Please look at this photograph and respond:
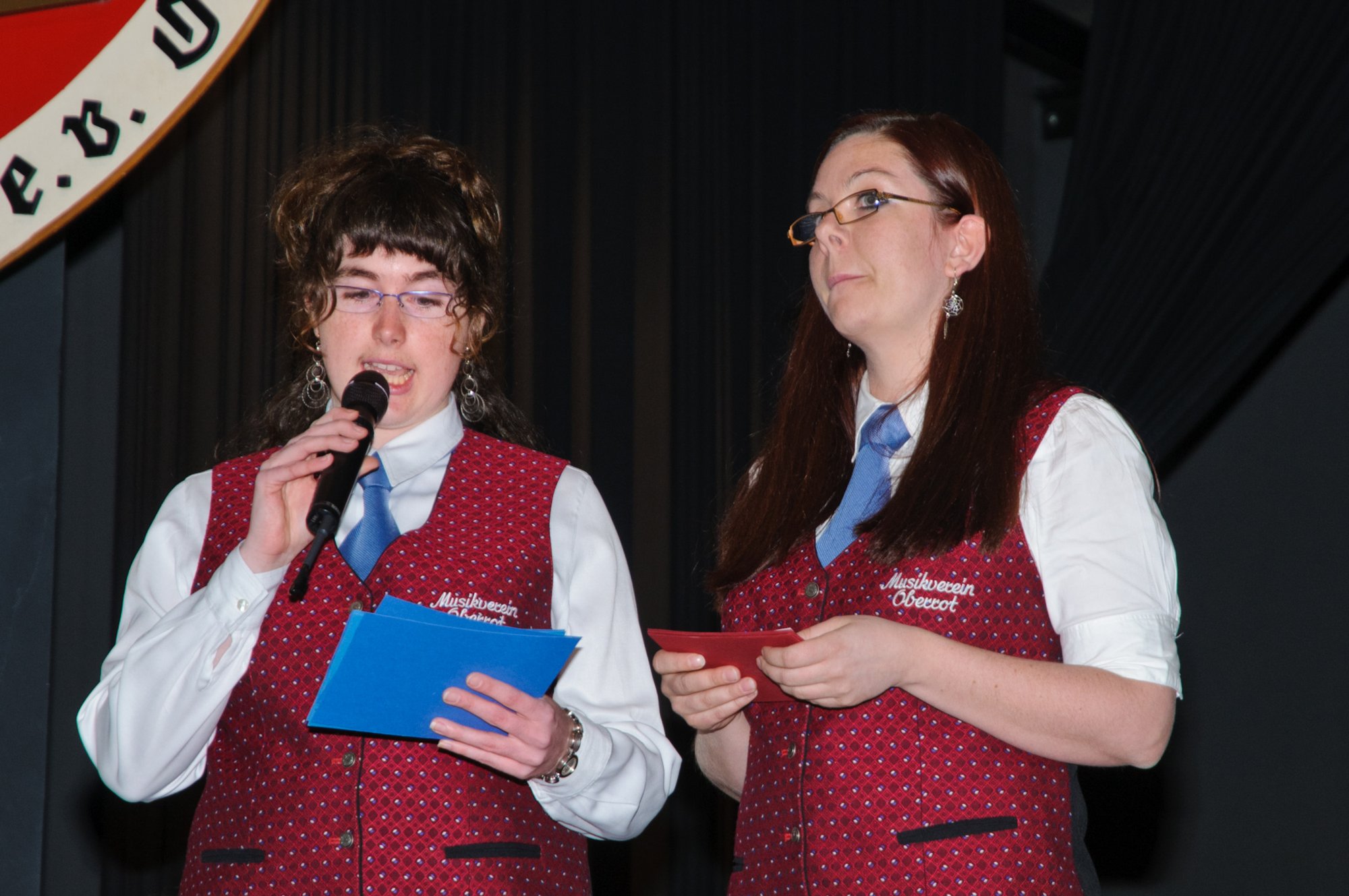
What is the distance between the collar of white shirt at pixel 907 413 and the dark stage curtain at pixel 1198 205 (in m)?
1.56

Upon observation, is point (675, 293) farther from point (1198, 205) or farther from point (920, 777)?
point (920, 777)

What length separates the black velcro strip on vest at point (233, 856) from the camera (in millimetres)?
1801

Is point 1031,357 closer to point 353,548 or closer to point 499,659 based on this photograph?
point 499,659

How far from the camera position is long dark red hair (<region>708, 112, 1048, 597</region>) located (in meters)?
1.76

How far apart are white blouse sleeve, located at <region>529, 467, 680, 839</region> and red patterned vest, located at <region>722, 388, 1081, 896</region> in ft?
0.55


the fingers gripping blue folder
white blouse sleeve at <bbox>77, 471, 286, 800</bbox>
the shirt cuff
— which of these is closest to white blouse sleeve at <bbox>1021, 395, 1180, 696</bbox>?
the shirt cuff

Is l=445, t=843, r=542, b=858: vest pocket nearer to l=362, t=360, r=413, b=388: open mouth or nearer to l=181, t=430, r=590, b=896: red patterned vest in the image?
l=181, t=430, r=590, b=896: red patterned vest

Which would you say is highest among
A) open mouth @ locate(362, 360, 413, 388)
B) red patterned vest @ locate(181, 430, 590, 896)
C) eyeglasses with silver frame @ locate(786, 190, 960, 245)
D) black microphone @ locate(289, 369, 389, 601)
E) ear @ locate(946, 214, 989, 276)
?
eyeglasses with silver frame @ locate(786, 190, 960, 245)

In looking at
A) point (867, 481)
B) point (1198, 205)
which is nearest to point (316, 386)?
point (867, 481)

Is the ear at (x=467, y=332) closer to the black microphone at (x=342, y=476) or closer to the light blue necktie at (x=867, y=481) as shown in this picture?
the black microphone at (x=342, y=476)

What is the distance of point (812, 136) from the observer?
390cm

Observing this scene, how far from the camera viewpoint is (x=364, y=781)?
5.90 ft

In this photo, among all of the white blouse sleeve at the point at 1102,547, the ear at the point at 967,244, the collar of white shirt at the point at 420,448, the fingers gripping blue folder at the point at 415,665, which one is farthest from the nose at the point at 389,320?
the white blouse sleeve at the point at 1102,547

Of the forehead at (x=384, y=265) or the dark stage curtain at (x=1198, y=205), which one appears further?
the dark stage curtain at (x=1198, y=205)
